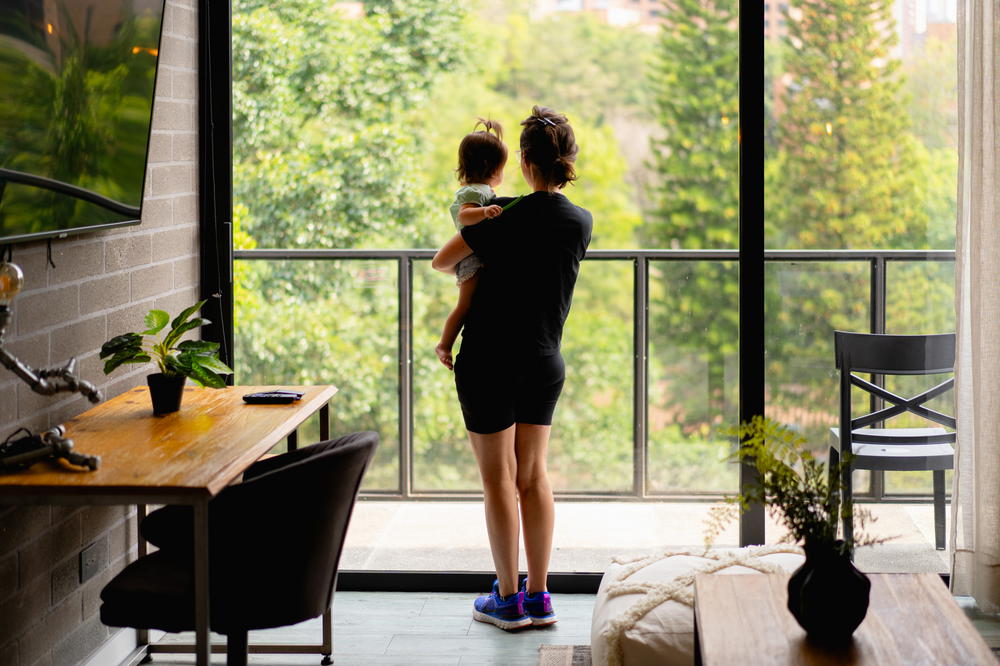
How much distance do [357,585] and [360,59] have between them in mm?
1738

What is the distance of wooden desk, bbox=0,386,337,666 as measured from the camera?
6.95 feet

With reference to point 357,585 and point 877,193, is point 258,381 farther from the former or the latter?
point 877,193

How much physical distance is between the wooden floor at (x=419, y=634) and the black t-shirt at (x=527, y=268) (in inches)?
32.9

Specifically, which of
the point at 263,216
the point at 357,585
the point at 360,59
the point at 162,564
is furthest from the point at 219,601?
the point at 360,59

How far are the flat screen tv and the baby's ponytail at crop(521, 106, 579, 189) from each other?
1.03 m

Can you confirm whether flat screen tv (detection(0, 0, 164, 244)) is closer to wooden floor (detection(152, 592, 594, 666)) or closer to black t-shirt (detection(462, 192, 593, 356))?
black t-shirt (detection(462, 192, 593, 356))

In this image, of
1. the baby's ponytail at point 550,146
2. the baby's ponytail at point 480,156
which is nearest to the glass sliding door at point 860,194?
the baby's ponytail at point 550,146

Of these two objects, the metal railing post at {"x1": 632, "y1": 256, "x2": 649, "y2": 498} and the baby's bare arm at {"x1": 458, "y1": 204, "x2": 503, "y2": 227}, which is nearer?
the baby's bare arm at {"x1": 458, "y1": 204, "x2": 503, "y2": 227}

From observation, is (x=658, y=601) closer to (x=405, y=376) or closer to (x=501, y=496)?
(x=501, y=496)

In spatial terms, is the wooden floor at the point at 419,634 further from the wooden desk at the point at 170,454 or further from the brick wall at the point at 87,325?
the wooden desk at the point at 170,454

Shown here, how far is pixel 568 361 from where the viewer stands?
3.93m

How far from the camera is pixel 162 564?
249 cm

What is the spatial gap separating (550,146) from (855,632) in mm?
1591

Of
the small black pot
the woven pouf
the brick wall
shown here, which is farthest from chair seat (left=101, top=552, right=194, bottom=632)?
the woven pouf
